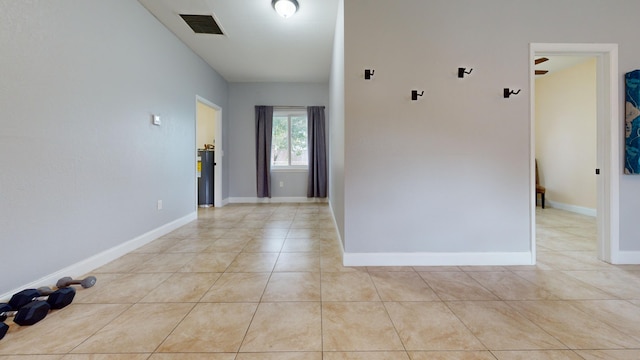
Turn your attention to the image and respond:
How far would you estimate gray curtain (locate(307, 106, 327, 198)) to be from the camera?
563cm

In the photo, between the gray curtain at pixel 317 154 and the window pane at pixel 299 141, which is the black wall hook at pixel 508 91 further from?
the window pane at pixel 299 141

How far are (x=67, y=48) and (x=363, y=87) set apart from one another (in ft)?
7.44

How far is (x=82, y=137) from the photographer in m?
2.06

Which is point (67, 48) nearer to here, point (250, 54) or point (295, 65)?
point (250, 54)

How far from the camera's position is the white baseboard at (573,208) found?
4152 mm

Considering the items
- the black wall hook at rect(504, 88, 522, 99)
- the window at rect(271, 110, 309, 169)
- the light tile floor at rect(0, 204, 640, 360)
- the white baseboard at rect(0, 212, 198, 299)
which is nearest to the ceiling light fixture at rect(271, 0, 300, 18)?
the black wall hook at rect(504, 88, 522, 99)

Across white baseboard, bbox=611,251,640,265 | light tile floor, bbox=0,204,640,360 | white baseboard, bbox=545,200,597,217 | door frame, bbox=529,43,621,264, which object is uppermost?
door frame, bbox=529,43,621,264

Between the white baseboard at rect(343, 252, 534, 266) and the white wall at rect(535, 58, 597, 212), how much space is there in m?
3.31

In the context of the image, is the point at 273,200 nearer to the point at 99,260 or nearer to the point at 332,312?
the point at 99,260

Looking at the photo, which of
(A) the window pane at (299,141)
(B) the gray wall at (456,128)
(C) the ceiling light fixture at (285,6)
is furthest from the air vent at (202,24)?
(A) the window pane at (299,141)

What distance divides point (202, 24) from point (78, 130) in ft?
6.51

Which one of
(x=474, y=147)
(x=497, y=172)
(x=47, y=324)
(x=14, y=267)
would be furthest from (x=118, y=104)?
(x=497, y=172)

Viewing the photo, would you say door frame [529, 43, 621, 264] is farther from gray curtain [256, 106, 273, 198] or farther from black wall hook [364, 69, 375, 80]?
gray curtain [256, 106, 273, 198]

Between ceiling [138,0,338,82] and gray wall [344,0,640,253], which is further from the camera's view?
ceiling [138,0,338,82]
